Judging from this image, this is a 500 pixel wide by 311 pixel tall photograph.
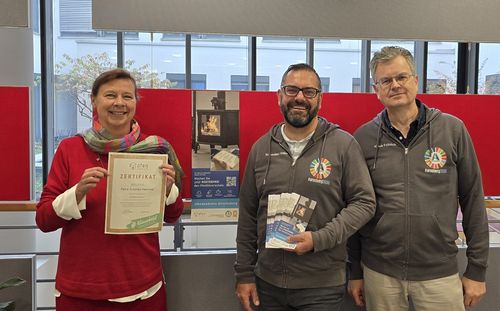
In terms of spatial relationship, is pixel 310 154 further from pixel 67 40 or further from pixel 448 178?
pixel 67 40

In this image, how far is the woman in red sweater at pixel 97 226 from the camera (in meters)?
1.87

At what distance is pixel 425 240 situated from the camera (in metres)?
2.00

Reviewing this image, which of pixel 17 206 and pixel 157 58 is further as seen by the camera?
pixel 157 58

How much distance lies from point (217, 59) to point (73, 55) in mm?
1912

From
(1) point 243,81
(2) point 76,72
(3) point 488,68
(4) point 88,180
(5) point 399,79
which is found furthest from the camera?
(1) point 243,81

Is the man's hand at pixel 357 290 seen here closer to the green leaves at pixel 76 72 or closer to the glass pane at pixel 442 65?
the green leaves at pixel 76 72

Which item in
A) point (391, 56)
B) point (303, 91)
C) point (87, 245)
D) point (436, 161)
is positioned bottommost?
point (87, 245)

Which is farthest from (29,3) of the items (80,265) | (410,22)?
(410,22)

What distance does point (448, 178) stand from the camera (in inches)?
79.0

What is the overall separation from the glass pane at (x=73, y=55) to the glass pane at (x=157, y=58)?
12.2 inches

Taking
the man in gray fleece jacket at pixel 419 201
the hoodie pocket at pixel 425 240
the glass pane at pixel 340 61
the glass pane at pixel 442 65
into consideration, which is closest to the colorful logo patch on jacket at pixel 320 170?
the man in gray fleece jacket at pixel 419 201

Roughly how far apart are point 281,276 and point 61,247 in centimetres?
95

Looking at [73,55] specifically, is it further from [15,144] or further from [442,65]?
[442,65]

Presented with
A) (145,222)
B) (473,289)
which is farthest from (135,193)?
(473,289)
